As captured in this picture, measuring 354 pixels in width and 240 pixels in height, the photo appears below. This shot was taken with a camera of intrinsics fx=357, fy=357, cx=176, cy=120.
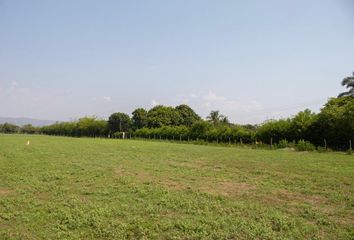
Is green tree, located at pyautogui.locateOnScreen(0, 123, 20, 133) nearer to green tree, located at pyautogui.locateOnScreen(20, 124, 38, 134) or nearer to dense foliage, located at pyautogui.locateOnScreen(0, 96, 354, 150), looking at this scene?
green tree, located at pyautogui.locateOnScreen(20, 124, 38, 134)

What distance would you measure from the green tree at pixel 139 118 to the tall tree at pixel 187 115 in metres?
8.53

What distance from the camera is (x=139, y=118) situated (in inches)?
3538

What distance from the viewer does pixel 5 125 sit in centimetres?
14512

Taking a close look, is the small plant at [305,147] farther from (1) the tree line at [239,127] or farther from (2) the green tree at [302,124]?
(2) the green tree at [302,124]

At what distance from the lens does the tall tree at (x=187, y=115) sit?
89.1m

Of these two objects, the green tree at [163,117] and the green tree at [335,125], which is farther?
the green tree at [163,117]

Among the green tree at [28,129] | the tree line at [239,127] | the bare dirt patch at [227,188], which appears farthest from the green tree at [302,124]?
the green tree at [28,129]

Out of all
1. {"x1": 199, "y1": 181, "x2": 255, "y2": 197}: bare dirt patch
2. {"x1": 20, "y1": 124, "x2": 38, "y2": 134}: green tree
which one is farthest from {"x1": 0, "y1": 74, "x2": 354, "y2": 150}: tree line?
{"x1": 20, "y1": 124, "x2": 38, "y2": 134}: green tree

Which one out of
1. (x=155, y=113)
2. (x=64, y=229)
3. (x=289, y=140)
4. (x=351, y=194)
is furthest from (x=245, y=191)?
(x=155, y=113)

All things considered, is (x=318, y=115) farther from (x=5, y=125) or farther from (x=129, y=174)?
(x=5, y=125)

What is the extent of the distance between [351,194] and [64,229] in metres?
7.75

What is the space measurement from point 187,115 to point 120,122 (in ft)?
60.1

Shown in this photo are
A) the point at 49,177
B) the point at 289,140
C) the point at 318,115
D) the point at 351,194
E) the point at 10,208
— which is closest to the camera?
the point at 10,208

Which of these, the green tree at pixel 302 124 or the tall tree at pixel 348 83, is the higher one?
the tall tree at pixel 348 83
